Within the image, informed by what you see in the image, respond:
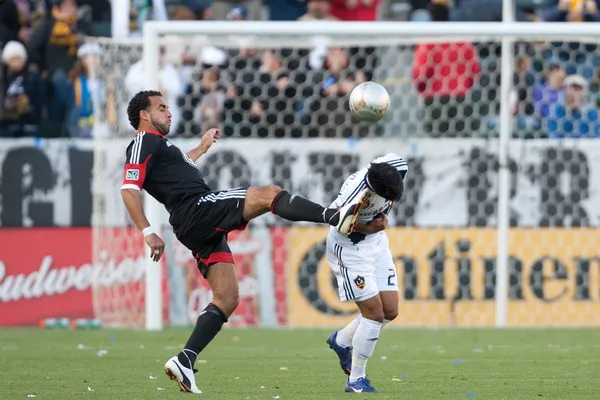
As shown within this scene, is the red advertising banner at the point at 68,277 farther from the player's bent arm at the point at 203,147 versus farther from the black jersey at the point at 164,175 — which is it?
the black jersey at the point at 164,175

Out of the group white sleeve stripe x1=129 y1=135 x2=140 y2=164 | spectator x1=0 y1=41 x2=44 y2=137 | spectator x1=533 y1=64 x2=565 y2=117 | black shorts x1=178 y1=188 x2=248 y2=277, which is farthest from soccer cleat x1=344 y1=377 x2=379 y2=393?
spectator x1=0 y1=41 x2=44 y2=137

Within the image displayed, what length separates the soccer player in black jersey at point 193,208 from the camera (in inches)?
300

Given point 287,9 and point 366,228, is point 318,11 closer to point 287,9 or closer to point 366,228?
point 287,9

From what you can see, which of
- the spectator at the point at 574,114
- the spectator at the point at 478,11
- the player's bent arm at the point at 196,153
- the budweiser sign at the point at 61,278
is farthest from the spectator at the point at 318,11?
the player's bent arm at the point at 196,153

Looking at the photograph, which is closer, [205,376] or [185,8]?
[205,376]

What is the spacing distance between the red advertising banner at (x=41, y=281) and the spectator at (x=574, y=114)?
6138 mm

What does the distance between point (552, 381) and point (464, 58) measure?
680 centimetres

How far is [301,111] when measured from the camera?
47.2 feet

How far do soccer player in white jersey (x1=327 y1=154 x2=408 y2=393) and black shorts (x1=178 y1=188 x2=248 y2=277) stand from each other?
716mm

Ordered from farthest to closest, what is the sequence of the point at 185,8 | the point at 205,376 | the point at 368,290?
the point at 185,8 → the point at 205,376 → the point at 368,290

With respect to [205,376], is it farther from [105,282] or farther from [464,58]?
[464,58]

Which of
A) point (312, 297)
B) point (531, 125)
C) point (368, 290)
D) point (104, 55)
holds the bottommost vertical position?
point (312, 297)

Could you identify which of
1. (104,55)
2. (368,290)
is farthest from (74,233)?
(368,290)

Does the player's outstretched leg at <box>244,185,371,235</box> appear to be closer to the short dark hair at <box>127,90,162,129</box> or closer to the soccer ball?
the soccer ball
